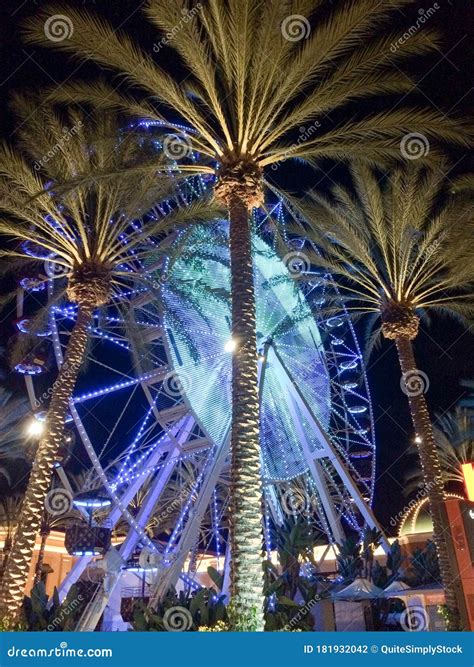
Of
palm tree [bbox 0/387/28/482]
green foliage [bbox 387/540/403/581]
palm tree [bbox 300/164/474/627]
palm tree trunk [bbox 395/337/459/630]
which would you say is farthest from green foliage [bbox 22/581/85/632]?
palm tree [bbox 0/387/28/482]

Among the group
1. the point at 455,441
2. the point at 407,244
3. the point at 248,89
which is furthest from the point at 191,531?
the point at 455,441

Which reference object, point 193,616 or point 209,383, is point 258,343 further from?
point 193,616

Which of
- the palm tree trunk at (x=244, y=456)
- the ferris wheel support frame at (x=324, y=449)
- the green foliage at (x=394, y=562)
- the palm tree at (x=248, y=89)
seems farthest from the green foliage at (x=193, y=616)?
the ferris wheel support frame at (x=324, y=449)

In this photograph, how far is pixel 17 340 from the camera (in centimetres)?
1803

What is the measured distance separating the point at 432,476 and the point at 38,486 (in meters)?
8.08

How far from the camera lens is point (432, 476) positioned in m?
12.8

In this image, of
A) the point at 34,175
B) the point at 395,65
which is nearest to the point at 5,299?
the point at 34,175

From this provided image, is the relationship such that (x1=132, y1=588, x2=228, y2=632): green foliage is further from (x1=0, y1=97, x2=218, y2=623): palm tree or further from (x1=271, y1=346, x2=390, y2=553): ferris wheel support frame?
(x1=271, y1=346, x2=390, y2=553): ferris wheel support frame

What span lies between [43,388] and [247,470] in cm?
3216

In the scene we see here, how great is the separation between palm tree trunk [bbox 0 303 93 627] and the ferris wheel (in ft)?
8.01

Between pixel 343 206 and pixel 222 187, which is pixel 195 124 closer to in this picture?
pixel 222 187

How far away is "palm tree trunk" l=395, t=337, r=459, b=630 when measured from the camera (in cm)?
1159

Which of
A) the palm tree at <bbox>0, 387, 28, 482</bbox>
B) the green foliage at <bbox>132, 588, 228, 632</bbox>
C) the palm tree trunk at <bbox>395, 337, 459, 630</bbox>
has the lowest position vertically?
the green foliage at <bbox>132, 588, 228, 632</bbox>

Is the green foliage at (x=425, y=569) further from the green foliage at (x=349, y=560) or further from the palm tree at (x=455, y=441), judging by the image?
the palm tree at (x=455, y=441)
